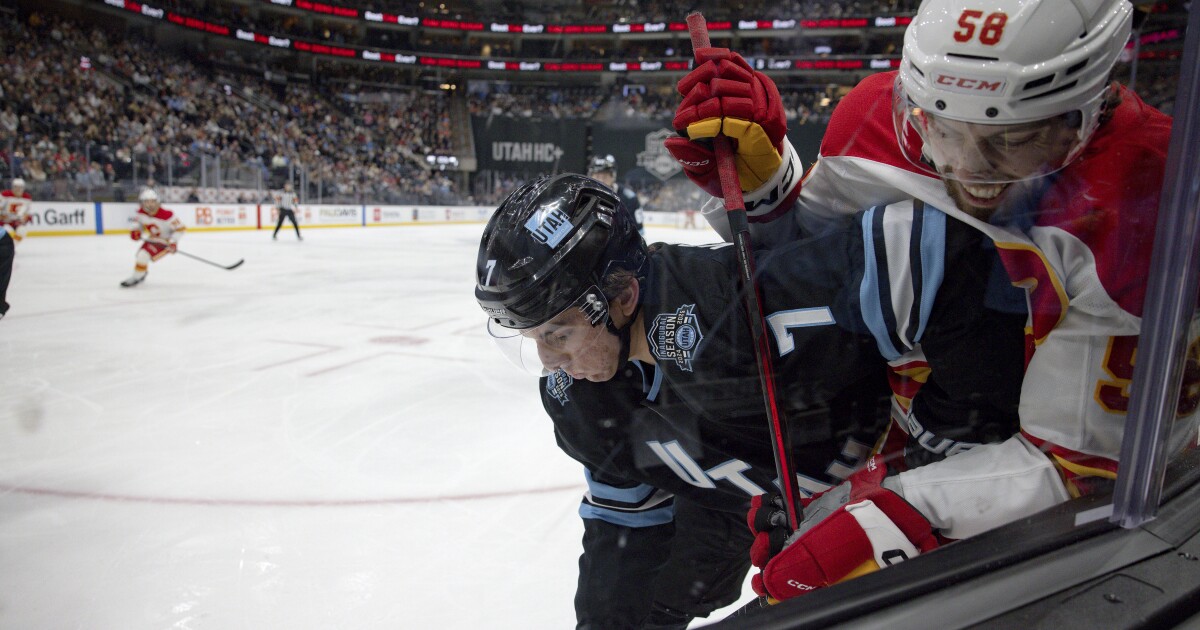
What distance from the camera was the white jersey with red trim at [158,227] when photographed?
714cm

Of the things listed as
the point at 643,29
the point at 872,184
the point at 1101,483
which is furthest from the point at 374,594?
the point at 643,29

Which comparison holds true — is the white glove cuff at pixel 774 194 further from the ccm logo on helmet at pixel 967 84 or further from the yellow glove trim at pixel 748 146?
the ccm logo on helmet at pixel 967 84

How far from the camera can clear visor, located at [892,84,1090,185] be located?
843mm

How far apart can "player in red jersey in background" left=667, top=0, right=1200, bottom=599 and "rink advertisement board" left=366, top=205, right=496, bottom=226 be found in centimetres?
1520

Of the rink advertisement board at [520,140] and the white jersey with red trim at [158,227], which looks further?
the rink advertisement board at [520,140]

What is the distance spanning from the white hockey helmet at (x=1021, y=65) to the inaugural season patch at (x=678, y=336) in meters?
0.36

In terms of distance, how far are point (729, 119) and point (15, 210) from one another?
9929 millimetres

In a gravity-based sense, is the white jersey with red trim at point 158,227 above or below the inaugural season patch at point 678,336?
below

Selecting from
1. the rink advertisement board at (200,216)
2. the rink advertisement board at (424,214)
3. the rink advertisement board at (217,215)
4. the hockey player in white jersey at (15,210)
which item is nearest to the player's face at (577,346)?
the hockey player in white jersey at (15,210)

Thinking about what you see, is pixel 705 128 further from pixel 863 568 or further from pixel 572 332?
pixel 863 568

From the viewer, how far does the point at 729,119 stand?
47.5 inches

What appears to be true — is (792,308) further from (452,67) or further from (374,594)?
(452,67)

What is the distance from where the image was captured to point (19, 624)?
57.9 inches

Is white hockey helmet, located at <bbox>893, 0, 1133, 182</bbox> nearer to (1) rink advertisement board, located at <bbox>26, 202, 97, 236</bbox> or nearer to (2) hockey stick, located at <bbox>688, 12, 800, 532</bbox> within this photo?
(2) hockey stick, located at <bbox>688, 12, 800, 532</bbox>
